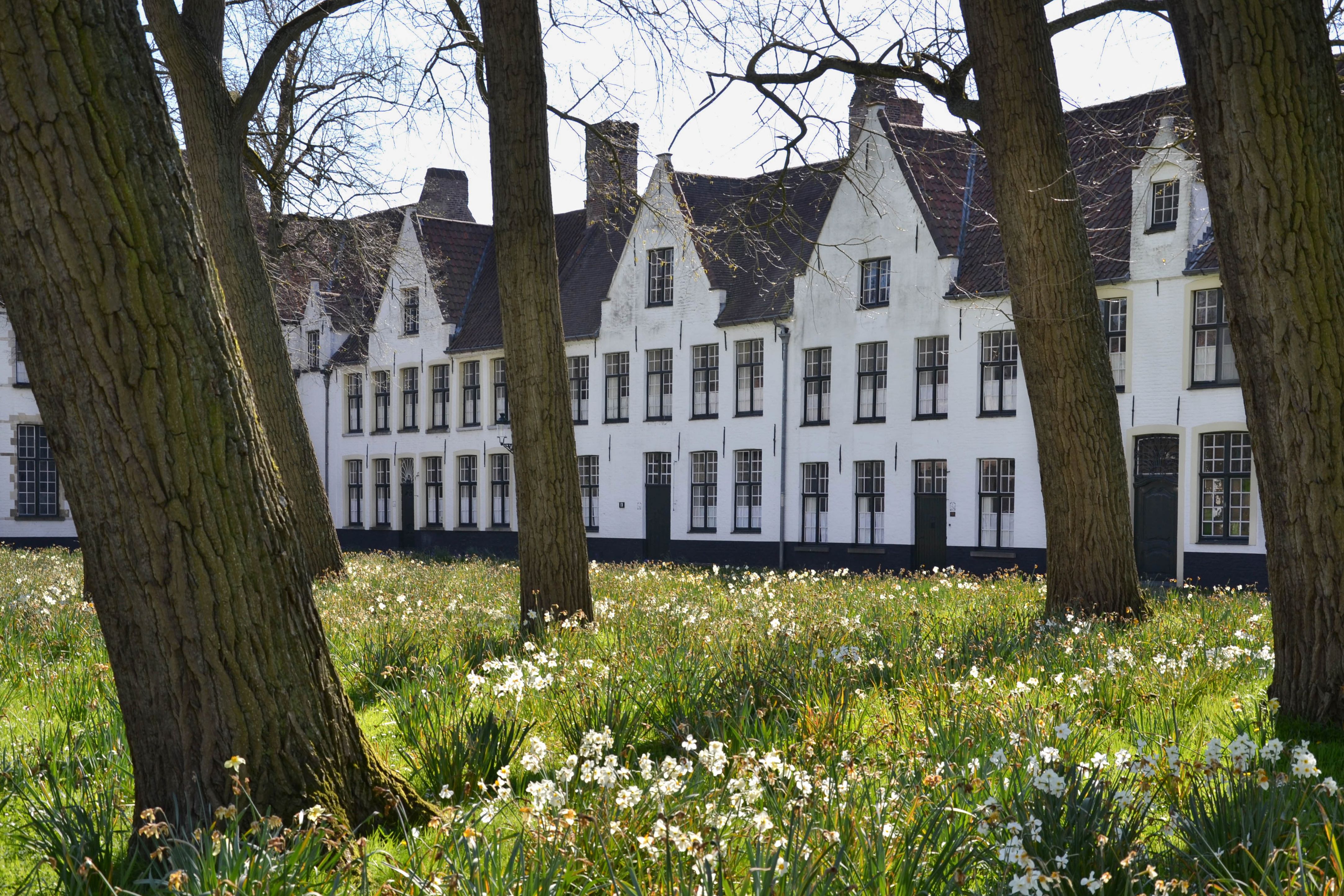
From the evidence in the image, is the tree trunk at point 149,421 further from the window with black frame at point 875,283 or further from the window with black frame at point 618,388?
the window with black frame at point 618,388

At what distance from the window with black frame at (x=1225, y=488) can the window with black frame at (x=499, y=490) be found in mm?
19999

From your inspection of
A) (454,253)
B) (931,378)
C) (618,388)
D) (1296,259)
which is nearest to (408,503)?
(454,253)

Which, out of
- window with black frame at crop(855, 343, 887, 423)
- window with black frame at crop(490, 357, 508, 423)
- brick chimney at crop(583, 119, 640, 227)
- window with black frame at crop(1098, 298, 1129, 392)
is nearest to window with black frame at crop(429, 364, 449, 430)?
window with black frame at crop(490, 357, 508, 423)

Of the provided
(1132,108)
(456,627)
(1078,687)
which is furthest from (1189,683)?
(1132,108)

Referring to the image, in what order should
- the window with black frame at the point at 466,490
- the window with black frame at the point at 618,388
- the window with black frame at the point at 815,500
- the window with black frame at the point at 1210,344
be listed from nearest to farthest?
the window with black frame at the point at 1210,344 < the window with black frame at the point at 815,500 < the window with black frame at the point at 618,388 < the window with black frame at the point at 466,490

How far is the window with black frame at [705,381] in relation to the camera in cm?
3412

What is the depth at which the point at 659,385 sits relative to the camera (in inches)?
1400

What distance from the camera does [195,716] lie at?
4.19m

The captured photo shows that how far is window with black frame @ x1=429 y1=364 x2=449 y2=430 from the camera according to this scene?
4112cm

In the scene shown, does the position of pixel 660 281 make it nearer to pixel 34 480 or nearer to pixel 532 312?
pixel 34 480

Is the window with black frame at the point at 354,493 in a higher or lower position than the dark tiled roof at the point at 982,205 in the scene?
lower

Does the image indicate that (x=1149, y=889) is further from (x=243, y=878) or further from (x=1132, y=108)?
(x=1132, y=108)

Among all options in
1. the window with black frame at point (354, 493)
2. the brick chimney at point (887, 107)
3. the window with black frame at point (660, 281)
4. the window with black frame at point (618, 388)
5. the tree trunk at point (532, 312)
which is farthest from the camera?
the window with black frame at point (354, 493)

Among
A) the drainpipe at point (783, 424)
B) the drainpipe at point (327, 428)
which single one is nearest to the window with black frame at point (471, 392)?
the drainpipe at point (327, 428)
